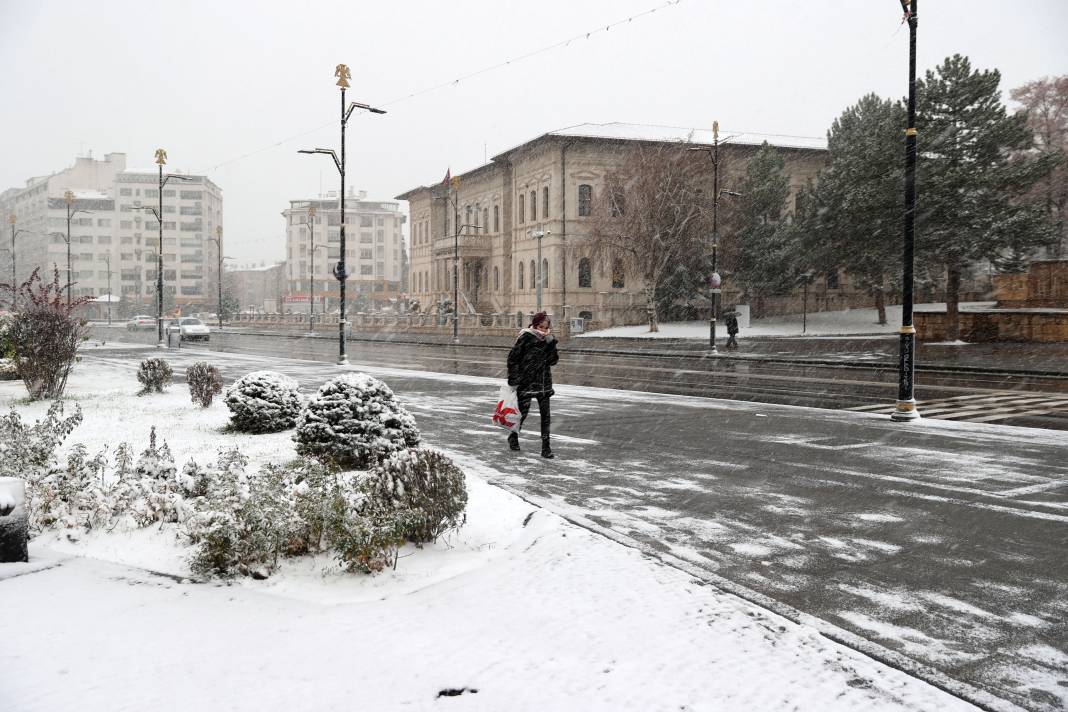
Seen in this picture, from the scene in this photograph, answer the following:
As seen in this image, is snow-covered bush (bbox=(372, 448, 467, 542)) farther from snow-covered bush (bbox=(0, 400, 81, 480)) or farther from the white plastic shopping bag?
the white plastic shopping bag

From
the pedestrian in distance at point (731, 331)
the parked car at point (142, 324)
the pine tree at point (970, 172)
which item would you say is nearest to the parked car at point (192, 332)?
the pedestrian in distance at point (731, 331)

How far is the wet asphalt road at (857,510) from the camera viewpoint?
480cm

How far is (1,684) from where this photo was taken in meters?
3.90

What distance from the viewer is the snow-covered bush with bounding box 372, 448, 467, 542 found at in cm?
619

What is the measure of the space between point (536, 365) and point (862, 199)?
113 feet

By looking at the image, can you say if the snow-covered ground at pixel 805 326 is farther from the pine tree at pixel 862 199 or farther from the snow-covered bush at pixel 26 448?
the snow-covered bush at pixel 26 448

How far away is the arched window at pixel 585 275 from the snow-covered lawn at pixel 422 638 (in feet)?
172

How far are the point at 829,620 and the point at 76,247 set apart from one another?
158348mm

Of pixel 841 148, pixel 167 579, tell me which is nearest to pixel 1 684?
pixel 167 579

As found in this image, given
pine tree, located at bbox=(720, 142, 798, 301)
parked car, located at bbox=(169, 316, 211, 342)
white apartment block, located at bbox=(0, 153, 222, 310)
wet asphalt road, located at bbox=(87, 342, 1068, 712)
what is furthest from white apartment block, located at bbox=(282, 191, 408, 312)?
wet asphalt road, located at bbox=(87, 342, 1068, 712)

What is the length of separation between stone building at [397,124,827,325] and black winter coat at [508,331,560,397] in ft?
134

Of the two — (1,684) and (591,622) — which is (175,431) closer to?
(1,684)

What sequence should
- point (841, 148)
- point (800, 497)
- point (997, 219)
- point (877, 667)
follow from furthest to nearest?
point (841, 148), point (997, 219), point (800, 497), point (877, 667)

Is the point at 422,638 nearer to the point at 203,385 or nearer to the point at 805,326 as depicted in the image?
the point at 203,385
